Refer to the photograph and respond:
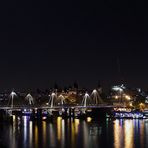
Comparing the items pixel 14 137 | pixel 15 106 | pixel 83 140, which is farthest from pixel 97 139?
pixel 15 106

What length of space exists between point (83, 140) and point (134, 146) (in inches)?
153

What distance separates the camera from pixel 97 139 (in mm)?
31312

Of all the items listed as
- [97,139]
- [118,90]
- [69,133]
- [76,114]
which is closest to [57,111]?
[76,114]

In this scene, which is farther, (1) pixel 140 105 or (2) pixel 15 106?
(1) pixel 140 105

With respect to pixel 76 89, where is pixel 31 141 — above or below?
below

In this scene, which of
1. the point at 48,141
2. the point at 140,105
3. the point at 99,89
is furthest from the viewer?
the point at 99,89

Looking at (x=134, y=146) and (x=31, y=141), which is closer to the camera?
(x=134, y=146)

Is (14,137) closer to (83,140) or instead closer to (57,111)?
(83,140)

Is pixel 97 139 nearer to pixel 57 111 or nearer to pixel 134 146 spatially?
pixel 134 146

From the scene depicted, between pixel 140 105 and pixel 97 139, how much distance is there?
32414 millimetres

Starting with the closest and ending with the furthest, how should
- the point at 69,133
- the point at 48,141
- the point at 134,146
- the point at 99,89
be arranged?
the point at 134,146, the point at 48,141, the point at 69,133, the point at 99,89

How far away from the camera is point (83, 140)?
102 ft

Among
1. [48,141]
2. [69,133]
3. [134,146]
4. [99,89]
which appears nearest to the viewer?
[134,146]

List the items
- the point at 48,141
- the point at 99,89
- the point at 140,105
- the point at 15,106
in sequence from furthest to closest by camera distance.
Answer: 1. the point at 99,89
2. the point at 140,105
3. the point at 15,106
4. the point at 48,141
